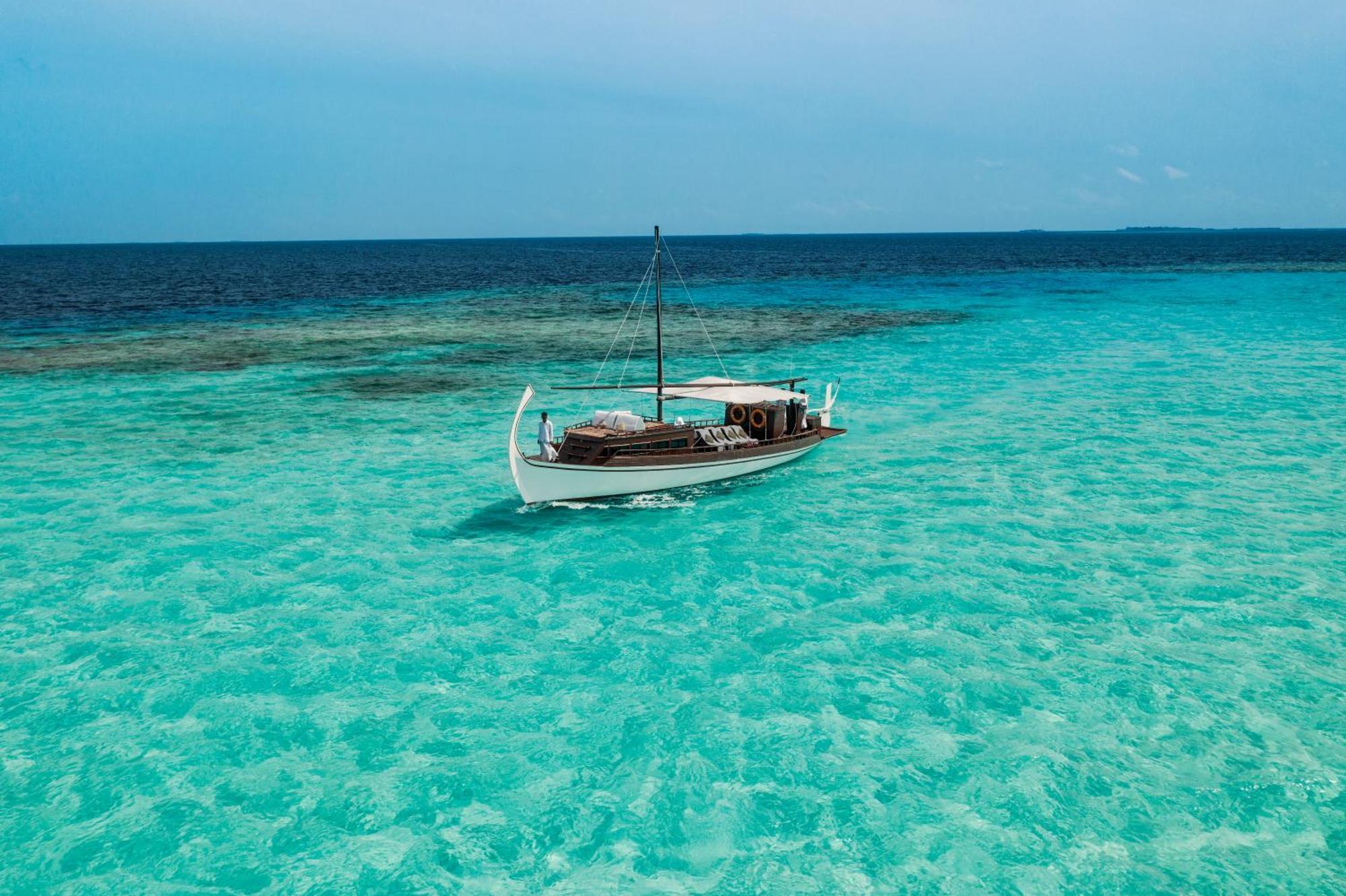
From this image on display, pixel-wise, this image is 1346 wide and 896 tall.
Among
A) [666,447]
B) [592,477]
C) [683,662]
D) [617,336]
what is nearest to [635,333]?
[617,336]

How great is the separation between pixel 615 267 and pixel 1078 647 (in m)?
161

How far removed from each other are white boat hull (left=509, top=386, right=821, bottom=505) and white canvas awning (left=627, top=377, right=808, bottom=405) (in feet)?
7.85

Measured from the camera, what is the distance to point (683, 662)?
17.4m

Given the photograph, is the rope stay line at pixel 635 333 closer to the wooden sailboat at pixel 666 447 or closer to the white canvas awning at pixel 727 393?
the white canvas awning at pixel 727 393

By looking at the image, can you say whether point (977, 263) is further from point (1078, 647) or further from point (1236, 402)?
point (1078, 647)

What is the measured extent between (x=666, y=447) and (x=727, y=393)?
450 centimetres

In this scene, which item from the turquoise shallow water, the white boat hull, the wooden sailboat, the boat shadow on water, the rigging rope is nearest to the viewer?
the turquoise shallow water

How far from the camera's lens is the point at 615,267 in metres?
173

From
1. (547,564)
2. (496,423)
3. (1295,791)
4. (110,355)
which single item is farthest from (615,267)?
(1295,791)

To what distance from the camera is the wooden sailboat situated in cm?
2564

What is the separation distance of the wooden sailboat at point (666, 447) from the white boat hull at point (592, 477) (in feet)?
0.09

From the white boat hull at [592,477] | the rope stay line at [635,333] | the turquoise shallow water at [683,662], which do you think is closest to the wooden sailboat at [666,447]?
the white boat hull at [592,477]

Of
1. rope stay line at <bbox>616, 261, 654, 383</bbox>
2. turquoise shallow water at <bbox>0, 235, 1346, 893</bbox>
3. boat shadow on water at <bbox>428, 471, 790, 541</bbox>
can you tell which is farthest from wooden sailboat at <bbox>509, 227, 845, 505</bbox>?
rope stay line at <bbox>616, 261, 654, 383</bbox>

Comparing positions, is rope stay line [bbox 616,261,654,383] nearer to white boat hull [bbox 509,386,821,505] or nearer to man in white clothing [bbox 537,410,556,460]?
white boat hull [bbox 509,386,821,505]
